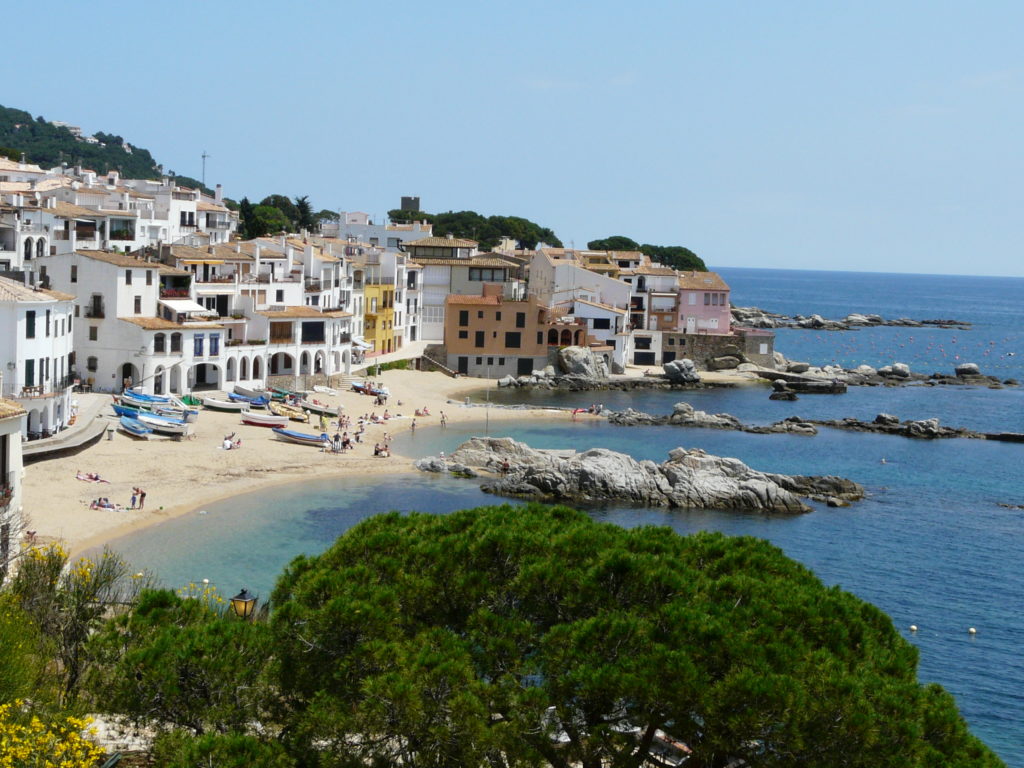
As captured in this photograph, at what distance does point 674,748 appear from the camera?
1697 centimetres

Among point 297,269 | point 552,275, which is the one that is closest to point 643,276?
point 552,275

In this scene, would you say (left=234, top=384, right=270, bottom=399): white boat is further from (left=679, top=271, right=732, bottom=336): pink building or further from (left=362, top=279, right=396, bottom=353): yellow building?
(left=679, top=271, right=732, bottom=336): pink building

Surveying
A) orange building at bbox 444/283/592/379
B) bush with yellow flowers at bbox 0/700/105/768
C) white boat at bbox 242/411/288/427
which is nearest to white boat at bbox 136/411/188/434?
white boat at bbox 242/411/288/427

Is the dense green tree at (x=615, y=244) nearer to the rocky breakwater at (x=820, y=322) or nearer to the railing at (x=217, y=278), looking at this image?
the rocky breakwater at (x=820, y=322)

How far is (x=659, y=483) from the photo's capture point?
4875cm

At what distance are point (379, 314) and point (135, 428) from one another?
3463cm

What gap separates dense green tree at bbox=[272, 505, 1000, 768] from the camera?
14.1m

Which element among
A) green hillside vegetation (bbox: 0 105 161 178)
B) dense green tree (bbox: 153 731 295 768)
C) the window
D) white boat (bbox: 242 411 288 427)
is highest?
green hillside vegetation (bbox: 0 105 161 178)

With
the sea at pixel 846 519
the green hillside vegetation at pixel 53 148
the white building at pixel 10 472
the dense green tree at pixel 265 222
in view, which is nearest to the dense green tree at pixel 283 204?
the dense green tree at pixel 265 222

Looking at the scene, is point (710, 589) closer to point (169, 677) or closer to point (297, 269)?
point (169, 677)

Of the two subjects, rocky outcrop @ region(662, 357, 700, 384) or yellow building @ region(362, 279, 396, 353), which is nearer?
yellow building @ region(362, 279, 396, 353)

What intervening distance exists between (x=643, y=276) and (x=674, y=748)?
269 ft

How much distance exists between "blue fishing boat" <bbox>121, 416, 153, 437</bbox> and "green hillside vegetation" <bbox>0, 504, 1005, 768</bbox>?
1234 inches

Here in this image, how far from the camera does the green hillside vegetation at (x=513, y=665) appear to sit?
1415 cm
